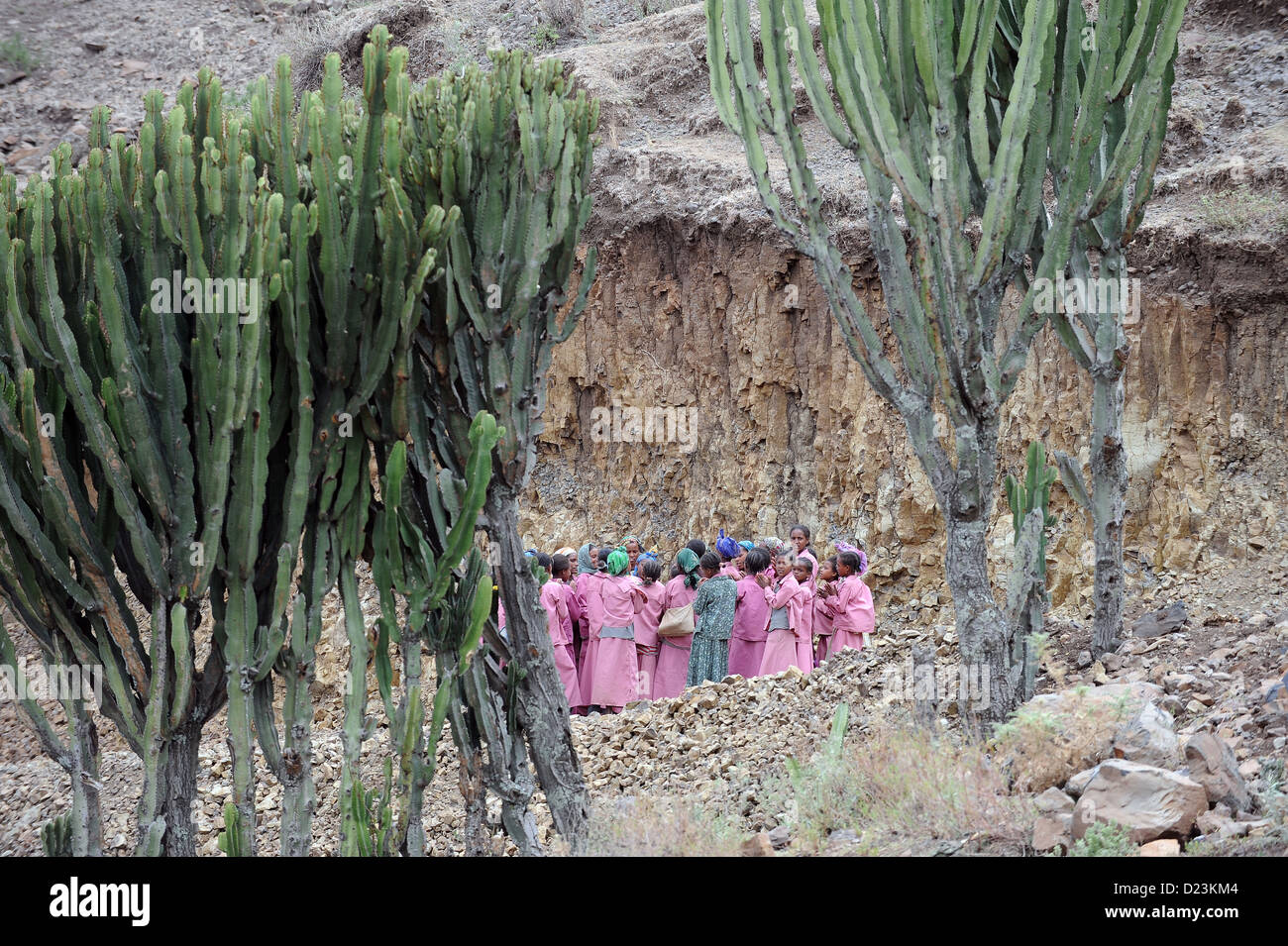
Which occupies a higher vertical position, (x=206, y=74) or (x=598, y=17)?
(x=598, y=17)

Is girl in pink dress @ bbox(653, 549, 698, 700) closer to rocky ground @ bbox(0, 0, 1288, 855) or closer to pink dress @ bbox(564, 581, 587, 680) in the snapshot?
pink dress @ bbox(564, 581, 587, 680)

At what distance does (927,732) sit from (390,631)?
2319 mm

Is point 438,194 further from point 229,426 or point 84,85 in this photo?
point 84,85

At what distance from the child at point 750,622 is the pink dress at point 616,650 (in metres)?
0.79

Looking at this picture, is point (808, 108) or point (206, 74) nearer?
point (206, 74)

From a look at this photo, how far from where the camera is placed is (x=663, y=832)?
4.02 meters

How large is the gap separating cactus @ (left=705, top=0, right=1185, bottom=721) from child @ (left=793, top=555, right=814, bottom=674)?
107 inches

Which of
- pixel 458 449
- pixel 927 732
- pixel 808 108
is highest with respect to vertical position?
pixel 808 108

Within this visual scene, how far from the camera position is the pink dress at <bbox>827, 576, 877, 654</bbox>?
773cm

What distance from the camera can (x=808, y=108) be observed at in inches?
461

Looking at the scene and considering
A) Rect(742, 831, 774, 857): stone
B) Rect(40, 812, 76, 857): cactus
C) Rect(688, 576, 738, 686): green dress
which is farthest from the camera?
Rect(688, 576, 738, 686): green dress

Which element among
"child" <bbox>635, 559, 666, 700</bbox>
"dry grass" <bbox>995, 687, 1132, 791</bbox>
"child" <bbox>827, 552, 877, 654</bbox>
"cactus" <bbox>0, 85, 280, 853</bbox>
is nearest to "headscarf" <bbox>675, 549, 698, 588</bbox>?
"child" <bbox>635, 559, 666, 700</bbox>

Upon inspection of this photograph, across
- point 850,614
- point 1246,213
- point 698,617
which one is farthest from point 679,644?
point 1246,213

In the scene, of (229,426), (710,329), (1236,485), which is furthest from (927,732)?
(710,329)
